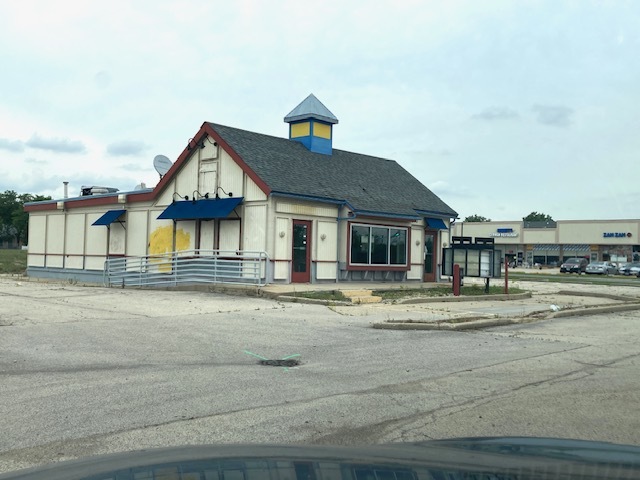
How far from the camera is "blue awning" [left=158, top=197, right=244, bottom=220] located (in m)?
22.5

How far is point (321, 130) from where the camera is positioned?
1112 inches

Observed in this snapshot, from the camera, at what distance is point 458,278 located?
67.1ft

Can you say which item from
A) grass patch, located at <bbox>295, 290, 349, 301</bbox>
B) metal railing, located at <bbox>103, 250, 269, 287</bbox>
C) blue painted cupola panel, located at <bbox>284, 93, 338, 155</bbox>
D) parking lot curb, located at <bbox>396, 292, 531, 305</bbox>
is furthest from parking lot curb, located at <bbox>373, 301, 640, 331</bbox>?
blue painted cupola panel, located at <bbox>284, 93, 338, 155</bbox>

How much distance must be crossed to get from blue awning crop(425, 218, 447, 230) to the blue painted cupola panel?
212 inches

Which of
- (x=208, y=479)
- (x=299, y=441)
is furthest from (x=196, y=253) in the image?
(x=208, y=479)

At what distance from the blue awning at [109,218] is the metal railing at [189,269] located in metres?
1.70

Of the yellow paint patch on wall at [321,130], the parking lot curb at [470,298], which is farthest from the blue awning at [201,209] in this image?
the parking lot curb at [470,298]

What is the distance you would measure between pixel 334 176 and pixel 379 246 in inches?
138

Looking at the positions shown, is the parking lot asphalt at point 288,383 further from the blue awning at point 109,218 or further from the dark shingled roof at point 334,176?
the blue awning at point 109,218

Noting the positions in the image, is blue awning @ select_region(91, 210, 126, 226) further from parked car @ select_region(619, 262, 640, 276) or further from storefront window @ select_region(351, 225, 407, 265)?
parked car @ select_region(619, 262, 640, 276)

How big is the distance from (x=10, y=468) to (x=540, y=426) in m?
4.42

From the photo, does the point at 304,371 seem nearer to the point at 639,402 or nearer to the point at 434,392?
the point at 434,392

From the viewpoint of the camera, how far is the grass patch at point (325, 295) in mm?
17969

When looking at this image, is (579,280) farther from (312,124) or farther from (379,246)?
(312,124)
